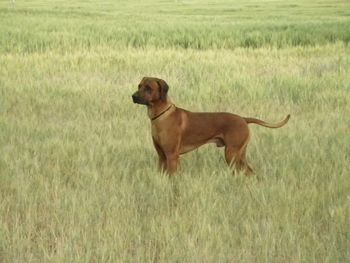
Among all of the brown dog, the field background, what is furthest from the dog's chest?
the field background

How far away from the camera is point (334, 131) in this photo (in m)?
5.67

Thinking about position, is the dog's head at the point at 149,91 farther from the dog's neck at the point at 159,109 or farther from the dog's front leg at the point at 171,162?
the dog's front leg at the point at 171,162

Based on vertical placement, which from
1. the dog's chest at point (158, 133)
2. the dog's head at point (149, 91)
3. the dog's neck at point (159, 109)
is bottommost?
the dog's chest at point (158, 133)

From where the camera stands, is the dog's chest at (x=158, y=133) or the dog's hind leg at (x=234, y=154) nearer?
the dog's chest at (x=158, y=133)

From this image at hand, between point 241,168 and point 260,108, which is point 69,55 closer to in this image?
point 260,108

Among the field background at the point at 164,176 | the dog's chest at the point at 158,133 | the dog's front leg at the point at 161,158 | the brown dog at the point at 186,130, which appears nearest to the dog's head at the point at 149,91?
the brown dog at the point at 186,130

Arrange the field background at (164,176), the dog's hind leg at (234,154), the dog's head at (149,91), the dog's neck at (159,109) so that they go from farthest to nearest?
1. the dog's hind leg at (234,154)
2. the dog's neck at (159,109)
3. the dog's head at (149,91)
4. the field background at (164,176)

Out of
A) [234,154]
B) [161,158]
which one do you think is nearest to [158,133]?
[161,158]

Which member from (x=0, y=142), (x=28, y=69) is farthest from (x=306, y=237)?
Answer: (x=28, y=69)

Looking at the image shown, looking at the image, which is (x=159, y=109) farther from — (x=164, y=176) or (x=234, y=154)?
(x=234, y=154)

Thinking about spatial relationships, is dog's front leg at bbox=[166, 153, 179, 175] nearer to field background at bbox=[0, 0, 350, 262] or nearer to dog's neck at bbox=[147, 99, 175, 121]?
field background at bbox=[0, 0, 350, 262]

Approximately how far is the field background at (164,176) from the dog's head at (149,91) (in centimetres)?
54

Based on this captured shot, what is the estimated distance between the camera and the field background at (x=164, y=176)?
306cm

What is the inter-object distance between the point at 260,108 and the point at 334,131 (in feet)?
4.58
